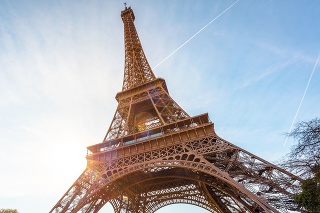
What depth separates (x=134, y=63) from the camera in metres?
28.7

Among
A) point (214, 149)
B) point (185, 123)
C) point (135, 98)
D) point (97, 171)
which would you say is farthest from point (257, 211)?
point (135, 98)

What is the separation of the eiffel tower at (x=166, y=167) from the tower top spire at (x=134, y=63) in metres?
0.44

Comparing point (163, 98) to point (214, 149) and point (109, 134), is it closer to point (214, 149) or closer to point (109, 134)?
point (109, 134)

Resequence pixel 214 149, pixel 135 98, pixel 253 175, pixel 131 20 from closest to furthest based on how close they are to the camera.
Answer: pixel 253 175
pixel 214 149
pixel 135 98
pixel 131 20

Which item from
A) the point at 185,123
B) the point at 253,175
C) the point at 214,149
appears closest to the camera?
the point at 253,175

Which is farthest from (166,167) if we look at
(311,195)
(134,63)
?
→ (134,63)

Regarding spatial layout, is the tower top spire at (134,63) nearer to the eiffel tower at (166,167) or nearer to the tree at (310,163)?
the eiffel tower at (166,167)

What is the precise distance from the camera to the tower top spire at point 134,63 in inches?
1057

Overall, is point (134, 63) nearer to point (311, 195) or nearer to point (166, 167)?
point (166, 167)

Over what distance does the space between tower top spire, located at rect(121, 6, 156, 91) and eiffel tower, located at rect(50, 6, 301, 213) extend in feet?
1.44

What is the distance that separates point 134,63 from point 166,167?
15410 mm

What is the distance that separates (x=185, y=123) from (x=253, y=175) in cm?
631

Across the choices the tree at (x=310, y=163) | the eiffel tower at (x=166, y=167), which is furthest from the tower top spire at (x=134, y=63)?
the tree at (x=310, y=163)

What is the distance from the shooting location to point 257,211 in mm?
15711
